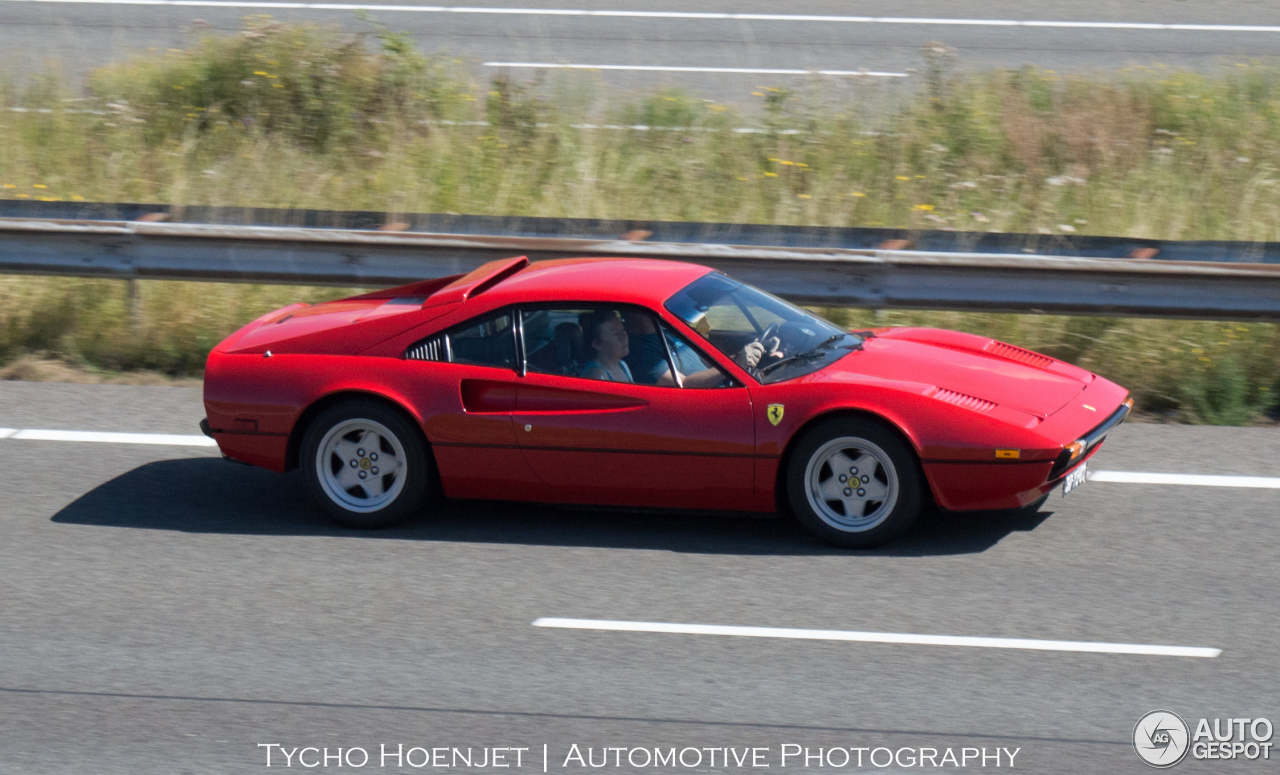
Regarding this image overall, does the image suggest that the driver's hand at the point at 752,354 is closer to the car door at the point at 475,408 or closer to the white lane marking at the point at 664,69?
the car door at the point at 475,408

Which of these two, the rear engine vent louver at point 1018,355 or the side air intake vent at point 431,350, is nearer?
the side air intake vent at point 431,350

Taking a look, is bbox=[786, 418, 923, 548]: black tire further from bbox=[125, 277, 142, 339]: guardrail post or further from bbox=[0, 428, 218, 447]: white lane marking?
bbox=[125, 277, 142, 339]: guardrail post

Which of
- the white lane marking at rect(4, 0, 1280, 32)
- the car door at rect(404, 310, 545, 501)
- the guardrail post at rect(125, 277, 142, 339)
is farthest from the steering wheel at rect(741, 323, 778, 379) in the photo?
the white lane marking at rect(4, 0, 1280, 32)

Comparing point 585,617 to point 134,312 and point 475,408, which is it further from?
point 134,312

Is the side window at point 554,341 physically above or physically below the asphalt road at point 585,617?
above

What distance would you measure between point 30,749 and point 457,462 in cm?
235

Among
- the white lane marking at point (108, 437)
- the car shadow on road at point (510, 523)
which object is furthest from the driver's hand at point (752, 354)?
the white lane marking at point (108, 437)

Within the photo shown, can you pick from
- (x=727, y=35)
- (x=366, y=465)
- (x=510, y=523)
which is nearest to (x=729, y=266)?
(x=510, y=523)

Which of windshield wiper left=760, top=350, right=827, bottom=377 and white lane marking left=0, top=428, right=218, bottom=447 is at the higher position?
windshield wiper left=760, top=350, right=827, bottom=377

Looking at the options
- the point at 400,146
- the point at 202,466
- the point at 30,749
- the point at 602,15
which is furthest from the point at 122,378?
the point at 602,15

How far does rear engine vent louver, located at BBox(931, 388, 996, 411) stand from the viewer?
608 cm

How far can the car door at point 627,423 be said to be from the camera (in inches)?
243

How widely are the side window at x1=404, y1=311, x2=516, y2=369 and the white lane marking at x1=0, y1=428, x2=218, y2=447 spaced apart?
79.6 inches

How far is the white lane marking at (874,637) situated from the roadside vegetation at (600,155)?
4.09 m
